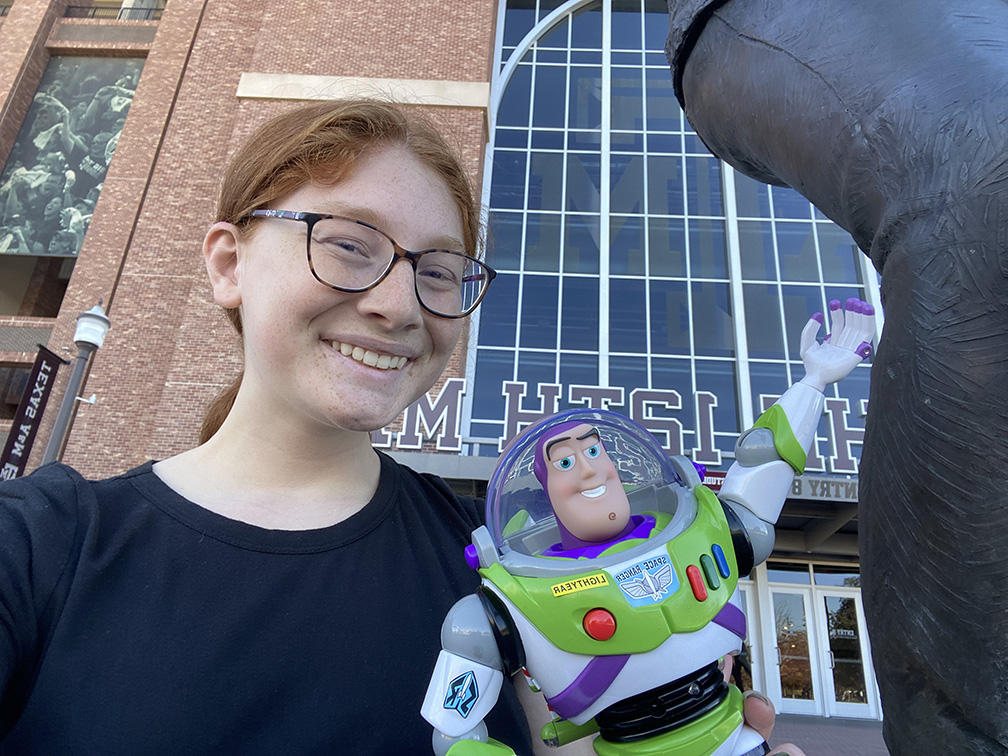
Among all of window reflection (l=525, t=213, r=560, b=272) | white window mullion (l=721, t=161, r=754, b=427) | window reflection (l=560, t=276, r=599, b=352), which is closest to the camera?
white window mullion (l=721, t=161, r=754, b=427)

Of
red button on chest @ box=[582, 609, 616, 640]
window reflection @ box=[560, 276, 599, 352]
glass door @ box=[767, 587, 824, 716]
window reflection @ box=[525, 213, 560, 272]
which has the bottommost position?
glass door @ box=[767, 587, 824, 716]

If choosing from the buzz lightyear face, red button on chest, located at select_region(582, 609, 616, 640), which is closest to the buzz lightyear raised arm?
the buzz lightyear face

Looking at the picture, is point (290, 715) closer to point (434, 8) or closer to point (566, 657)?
point (566, 657)

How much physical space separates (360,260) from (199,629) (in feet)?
2.27

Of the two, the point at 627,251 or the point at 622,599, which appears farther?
the point at 627,251

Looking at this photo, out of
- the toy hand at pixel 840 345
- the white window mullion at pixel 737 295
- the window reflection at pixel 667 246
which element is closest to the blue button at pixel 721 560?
the toy hand at pixel 840 345

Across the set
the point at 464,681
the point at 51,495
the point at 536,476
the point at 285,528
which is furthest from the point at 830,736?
the point at 51,495

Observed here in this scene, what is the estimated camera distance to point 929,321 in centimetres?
72

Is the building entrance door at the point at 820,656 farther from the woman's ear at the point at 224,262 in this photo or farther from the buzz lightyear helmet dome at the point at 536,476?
the woman's ear at the point at 224,262

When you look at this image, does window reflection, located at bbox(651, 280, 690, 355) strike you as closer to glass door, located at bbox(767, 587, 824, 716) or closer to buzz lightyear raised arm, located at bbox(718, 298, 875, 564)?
glass door, located at bbox(767, 587, 824, 716)

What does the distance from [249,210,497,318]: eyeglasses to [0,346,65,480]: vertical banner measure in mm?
11028

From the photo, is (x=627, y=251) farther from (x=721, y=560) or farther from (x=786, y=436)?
(x=721, y=560)

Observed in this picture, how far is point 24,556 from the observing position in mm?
986

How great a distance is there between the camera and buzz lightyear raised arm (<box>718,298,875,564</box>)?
1421 mm
